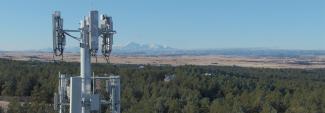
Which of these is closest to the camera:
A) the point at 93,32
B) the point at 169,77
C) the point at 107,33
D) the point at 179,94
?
the point at 93,32

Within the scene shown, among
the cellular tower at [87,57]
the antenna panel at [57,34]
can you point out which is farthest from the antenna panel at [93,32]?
the antenna panel at [57,34]

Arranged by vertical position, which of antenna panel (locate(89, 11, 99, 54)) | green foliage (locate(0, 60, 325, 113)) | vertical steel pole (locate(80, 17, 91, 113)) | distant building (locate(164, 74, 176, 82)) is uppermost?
antenna panel (locate(89, 11, 99, 54))

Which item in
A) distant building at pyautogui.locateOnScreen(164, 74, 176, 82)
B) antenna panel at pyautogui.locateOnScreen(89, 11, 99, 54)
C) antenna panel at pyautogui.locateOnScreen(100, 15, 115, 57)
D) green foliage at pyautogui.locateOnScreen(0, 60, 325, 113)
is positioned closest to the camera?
antenna panel at pyautogui.locateOnScreen(89, 11, 99, 54)

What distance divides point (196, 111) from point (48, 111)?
16152 millimetres

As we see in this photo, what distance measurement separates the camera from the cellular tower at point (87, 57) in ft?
57.9

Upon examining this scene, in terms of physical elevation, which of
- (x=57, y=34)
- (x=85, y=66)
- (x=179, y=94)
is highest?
(x=57, y=34)

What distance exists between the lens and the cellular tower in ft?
57.9

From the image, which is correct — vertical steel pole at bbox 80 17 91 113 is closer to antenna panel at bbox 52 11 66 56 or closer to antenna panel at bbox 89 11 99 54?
antenna panel at bbox 89 11 99 54

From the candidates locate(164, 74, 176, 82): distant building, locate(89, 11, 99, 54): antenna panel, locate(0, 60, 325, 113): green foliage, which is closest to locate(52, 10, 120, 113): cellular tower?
locate(89, 11, 99, 54): antenna panel

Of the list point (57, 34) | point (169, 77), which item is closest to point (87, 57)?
point (57, 34)

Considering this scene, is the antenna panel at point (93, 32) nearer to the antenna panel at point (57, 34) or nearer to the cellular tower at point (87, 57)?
the cellular tower at point (87, 57)

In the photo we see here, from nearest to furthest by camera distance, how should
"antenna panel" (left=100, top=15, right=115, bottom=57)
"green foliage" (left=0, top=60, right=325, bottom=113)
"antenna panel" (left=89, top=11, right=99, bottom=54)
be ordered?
"antenna panel" (left=89, top=11, right=99, bottom=54)
"antenna panel" (left=100, top=15, right=115, bottom=57)
"green foliage" (left=0, top=60, right=325, bottom=113)

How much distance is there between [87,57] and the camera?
17.8 m

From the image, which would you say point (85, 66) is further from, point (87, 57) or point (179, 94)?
point (179, 94)
